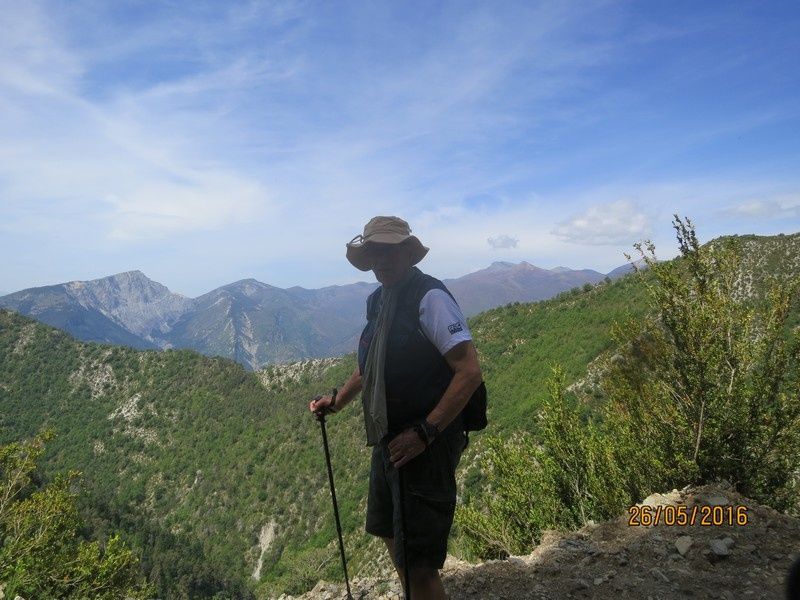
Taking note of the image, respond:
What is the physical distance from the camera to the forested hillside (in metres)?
49.8

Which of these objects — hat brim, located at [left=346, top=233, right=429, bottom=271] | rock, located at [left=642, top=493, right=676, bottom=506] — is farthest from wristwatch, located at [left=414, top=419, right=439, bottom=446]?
rock, located at [left=642, top=493, right=676, bottom=506]

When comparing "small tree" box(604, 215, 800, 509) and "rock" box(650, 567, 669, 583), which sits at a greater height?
"small tree" box(604, 215, 800, 509)

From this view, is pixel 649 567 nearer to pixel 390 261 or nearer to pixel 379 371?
pixel 379 371

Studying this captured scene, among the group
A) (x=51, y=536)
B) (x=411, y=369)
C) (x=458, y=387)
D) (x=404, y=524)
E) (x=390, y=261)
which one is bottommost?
(x=51, y=536)

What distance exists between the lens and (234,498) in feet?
298

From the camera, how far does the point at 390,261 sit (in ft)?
10.2

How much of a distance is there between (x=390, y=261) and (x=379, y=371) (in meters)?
0.76

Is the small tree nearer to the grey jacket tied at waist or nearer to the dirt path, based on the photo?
the dirt path

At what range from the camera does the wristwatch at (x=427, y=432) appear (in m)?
2.59

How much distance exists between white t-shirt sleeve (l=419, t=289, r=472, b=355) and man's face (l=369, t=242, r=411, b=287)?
0.39 meters

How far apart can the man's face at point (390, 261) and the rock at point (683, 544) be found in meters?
4.79
